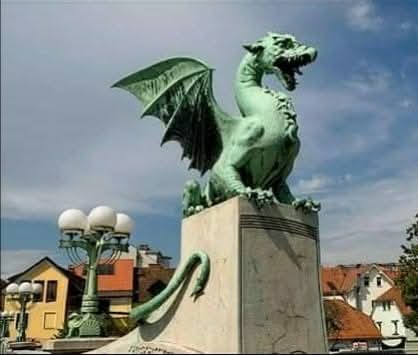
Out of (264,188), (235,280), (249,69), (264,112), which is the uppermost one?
(249,69)

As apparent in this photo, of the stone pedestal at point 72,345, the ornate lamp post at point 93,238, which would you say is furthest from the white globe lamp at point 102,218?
the stone pedestal at point 72,345

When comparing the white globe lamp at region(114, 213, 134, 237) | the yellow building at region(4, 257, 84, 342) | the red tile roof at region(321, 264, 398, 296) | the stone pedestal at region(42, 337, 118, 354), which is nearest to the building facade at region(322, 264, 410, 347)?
the red tile roof at region(321, 264, 398, 296)

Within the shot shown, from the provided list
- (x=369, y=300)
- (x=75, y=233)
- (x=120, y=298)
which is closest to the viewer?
(x=75, y=233)

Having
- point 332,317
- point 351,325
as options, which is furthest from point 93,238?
point 351,325

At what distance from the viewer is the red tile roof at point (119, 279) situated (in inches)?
1436

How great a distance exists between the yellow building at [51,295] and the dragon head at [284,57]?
99.8ft

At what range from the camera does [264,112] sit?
6664 mm

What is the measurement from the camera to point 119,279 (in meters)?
37.3

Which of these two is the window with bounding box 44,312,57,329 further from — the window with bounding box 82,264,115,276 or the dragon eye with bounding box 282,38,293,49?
the dragon eye with bounding box 282,38,293,49

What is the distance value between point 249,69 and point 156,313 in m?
3.18

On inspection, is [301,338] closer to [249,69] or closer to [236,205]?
[236,205]

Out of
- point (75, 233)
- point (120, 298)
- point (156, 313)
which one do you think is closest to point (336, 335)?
point (120, 298)

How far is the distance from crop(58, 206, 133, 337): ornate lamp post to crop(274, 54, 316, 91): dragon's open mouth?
13.7 feet

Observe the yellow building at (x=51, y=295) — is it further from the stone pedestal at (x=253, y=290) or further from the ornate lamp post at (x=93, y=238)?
the stone pedestal at (x=253, y=290)
